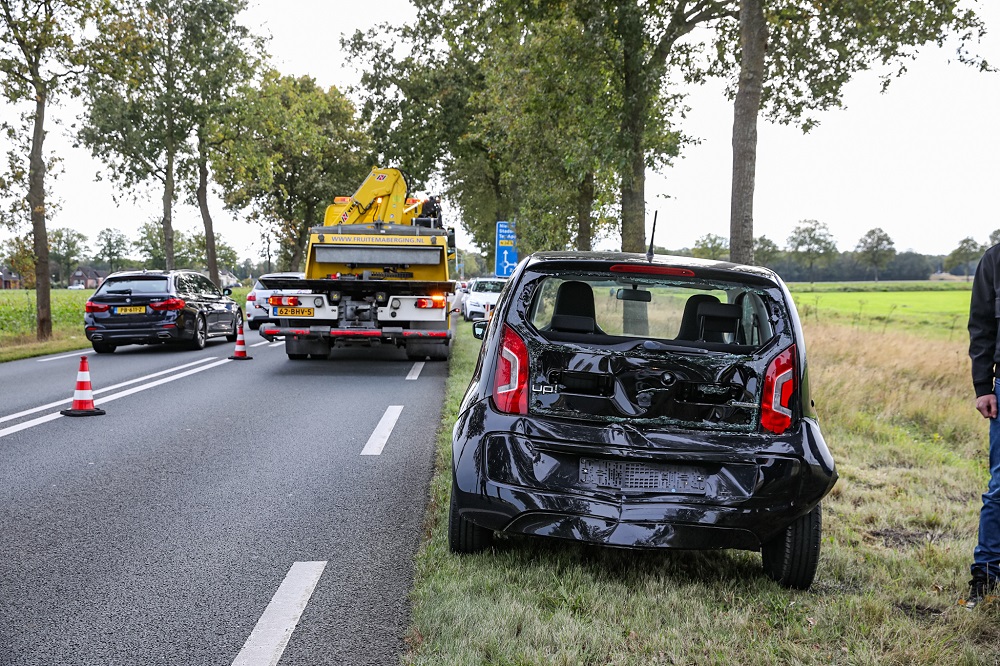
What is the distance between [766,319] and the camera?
419 cm

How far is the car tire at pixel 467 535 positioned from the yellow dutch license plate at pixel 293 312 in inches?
379

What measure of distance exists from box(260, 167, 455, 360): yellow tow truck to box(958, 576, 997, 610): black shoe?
10.2m

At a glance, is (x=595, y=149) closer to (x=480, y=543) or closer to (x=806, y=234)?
(x=480, y=543)

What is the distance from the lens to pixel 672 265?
13.2ft

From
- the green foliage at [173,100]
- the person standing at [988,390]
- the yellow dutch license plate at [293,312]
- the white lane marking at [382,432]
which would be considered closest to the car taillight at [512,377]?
the person standing at [988,390]

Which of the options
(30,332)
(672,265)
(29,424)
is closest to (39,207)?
(30,332)

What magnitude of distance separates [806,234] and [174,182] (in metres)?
109

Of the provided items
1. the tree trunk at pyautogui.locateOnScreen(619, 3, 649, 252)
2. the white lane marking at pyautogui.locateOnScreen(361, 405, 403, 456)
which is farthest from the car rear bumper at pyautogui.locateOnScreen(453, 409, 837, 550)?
the tree trunk at pyautogui.locateOnScreen(619, 3, 649, 252)

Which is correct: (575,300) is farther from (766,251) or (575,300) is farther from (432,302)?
(766,251)

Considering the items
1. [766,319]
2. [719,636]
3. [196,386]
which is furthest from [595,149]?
[719,636]

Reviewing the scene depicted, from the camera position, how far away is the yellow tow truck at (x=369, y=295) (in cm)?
1328

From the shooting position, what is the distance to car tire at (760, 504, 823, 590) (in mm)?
3779

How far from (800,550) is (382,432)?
15.7ft

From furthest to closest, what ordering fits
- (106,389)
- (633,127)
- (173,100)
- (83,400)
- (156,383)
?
(173,100)
(633,127)
(156,383)
(106,389)
(83,400)
